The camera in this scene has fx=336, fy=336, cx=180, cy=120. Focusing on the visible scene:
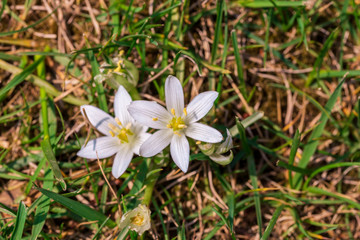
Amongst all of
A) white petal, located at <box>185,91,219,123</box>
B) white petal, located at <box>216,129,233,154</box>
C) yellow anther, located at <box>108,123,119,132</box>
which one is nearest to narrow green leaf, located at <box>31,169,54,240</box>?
yellow anther, located at <box>108,123,119,132</box>

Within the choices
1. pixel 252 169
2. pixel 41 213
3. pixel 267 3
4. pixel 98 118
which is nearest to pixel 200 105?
pixel 98 118

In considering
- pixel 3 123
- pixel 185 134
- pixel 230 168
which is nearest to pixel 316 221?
pixel 230 168

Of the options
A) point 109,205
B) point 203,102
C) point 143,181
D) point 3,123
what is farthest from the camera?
point 3,123

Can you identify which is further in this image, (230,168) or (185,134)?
(230,168)

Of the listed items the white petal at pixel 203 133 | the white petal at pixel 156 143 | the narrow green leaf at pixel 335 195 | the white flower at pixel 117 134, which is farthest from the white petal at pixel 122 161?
the narrow green leaf at pixel 335 195

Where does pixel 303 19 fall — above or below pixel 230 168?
above

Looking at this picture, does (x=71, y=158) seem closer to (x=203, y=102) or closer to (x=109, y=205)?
(x=109, y=205)

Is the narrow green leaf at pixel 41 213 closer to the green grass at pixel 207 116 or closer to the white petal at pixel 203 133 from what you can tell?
the green grass at pixel 207 116
